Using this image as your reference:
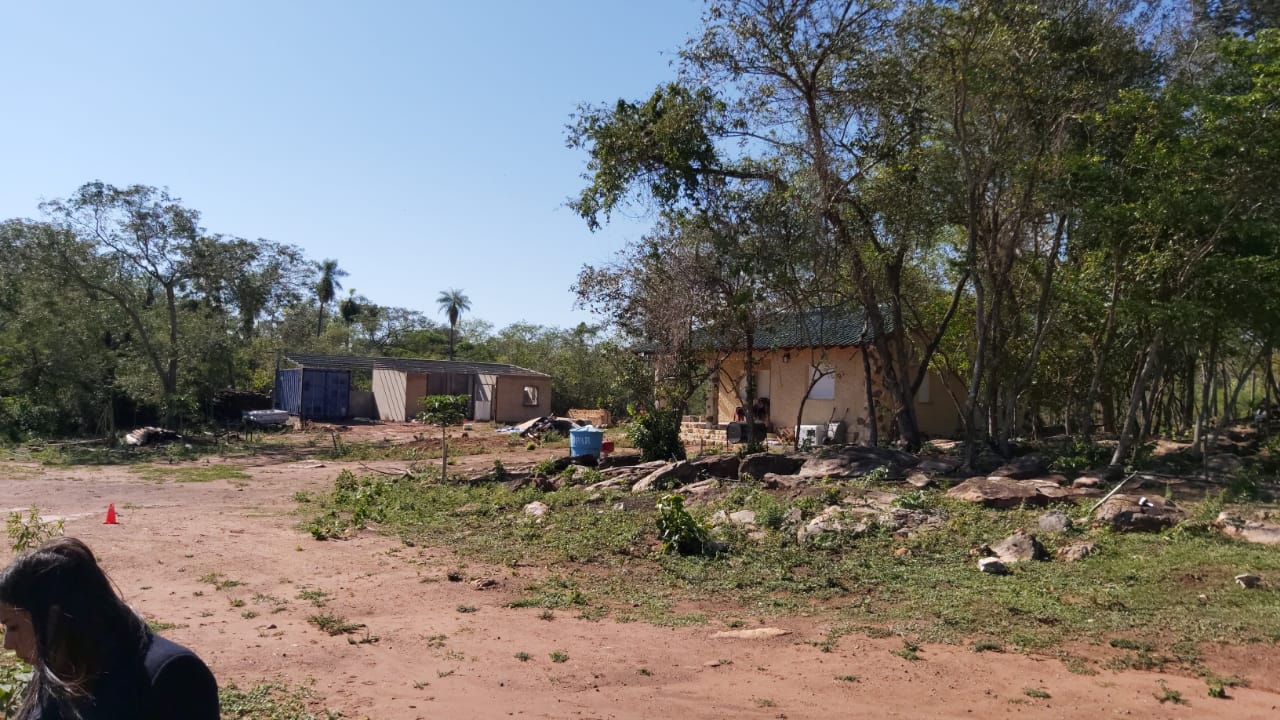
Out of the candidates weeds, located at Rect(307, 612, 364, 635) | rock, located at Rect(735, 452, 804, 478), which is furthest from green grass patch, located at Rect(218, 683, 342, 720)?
rock, located at Rect(735, 452, 804, 478)

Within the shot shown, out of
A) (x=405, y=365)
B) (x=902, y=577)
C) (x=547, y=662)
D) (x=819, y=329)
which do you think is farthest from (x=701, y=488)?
(x=405, y=365)

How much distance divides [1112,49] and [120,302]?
26.9 meters

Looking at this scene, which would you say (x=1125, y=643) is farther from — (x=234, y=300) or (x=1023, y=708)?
(x=234, y=300)

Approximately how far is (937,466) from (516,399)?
87.2ft

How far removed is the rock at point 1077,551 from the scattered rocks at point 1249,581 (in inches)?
55.4

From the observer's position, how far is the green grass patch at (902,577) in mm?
7164

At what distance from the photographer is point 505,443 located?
28375mm

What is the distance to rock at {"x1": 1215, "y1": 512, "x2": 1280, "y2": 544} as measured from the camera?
363 inches

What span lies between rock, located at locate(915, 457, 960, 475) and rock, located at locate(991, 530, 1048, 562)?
4.56 meters

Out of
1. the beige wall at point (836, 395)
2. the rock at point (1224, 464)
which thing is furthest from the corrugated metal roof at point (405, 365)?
the rock at point (1224, 464)

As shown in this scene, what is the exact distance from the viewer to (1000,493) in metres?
12.0

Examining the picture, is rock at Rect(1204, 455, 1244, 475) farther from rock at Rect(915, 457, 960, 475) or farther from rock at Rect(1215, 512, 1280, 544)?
rock at Rect(1215, 512, 1280, 544)

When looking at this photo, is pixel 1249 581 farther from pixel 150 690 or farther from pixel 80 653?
pixel 80 653

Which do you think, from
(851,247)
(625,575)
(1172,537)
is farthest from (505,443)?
(1172,537)
